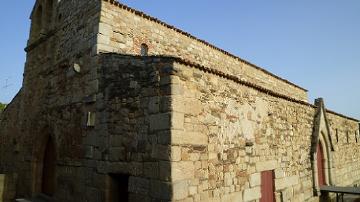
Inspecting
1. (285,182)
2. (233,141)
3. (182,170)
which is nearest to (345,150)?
(285,182)

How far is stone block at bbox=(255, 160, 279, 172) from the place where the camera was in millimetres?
6835

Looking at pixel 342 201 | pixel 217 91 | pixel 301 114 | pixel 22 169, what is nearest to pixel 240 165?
pixel 217 91

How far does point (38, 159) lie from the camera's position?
8.82 metres

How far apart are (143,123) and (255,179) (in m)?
3.05

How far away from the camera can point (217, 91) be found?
574 cm

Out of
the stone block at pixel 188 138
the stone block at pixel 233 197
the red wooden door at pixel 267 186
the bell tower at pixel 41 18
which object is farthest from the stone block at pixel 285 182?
the bell tower at pixel 41 18

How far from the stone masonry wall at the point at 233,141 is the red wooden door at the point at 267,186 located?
0.56 feet

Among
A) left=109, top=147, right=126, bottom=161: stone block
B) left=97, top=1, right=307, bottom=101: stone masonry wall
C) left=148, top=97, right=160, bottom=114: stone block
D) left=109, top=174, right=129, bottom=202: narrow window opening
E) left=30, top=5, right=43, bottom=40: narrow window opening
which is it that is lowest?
left=109, top=174, right=129, bottom=202: narrow window opening

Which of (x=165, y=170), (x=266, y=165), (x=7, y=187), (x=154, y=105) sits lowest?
(x=7, y=187)

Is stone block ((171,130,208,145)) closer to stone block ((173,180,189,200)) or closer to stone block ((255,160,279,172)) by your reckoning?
stone block ((173,180,189,200))

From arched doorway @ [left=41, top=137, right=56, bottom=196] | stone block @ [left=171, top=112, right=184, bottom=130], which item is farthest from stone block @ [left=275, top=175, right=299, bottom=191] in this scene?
arched doorway @ [left=41, top=137, right=56, bottom=196]

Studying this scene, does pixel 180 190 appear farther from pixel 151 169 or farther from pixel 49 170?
pixel 49 170

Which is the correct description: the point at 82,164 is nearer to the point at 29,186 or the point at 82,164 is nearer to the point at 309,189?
the point at 29,186

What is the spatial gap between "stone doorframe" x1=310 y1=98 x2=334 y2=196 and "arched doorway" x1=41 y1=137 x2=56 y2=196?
7.85 metres
